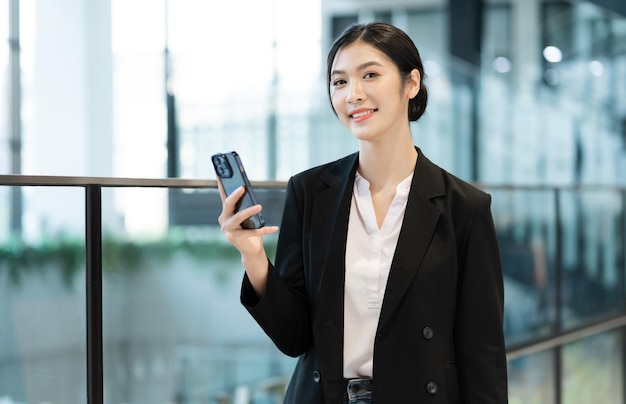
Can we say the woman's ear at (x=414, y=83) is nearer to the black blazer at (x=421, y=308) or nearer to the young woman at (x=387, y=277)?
the young woman at (x=387, y=277)

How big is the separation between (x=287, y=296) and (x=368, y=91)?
1.58ft

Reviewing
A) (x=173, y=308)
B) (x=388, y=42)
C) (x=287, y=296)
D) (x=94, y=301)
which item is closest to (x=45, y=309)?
(x=94, y=301)

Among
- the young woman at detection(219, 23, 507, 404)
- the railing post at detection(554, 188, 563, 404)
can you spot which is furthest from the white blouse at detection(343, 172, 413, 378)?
the railing post at detection(554, 188, 563, 404)

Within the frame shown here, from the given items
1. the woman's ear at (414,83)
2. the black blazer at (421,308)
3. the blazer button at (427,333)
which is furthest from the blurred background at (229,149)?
the blazer button at (427,333)

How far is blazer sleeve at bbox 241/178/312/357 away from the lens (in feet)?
5.89

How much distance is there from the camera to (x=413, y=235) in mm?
1800

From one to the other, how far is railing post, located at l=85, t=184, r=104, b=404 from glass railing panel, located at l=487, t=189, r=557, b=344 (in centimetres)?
286

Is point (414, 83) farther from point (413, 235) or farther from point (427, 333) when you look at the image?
point (427, 333)

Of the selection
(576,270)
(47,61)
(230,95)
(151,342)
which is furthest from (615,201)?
(47,61)

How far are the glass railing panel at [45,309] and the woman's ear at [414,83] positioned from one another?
3.11 feet

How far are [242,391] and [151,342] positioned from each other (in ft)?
2.99

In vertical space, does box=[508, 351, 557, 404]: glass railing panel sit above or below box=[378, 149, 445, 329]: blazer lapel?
below

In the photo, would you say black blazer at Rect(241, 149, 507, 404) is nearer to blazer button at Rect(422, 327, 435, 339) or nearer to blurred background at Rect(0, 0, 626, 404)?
blazer button at Rect(422, 327, 435, 339)

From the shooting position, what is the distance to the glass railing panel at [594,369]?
15.9ft
